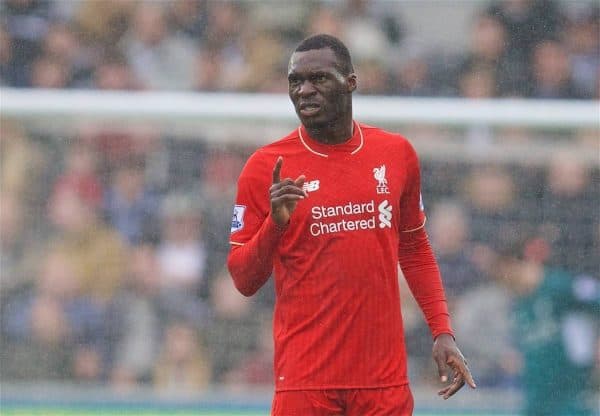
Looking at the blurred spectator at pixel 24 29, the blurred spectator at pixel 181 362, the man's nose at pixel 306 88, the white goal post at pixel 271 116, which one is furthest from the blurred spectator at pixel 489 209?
the blurred spectator at pixel 24 29

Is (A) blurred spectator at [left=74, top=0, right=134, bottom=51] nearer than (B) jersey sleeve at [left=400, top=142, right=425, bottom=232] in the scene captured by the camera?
No

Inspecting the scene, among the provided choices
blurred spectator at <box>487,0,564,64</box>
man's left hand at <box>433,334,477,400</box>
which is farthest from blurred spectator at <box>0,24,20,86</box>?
man's left hand at <box>433,334,477,400</box>

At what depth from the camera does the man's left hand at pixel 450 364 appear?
4.17 meters

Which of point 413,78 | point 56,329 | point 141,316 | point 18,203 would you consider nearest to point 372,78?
point 413,78

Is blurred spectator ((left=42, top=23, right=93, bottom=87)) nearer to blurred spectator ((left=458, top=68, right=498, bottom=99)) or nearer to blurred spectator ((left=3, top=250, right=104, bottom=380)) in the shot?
blurred spectator ((left=3, top=250, right=104, bottom=380))

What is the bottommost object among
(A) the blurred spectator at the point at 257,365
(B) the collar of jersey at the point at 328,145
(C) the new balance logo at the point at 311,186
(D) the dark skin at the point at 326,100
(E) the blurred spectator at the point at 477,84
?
(A) the blurred spectator at the point at 257,365

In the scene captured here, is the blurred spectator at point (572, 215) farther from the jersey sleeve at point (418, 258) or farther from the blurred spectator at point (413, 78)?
the jersey sleeve at point (418, 258)

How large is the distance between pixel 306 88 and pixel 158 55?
17.2 feet

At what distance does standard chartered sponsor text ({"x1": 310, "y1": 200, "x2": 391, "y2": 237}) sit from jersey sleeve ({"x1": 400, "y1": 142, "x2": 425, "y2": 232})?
26 centimetres

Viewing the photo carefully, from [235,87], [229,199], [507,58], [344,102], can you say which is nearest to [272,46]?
[235,87]

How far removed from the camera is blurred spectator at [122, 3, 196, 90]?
357 inches

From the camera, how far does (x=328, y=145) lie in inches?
166

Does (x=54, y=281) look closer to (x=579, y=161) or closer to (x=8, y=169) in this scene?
(x=8, y=169)

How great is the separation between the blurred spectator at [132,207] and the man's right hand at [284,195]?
345 cm
